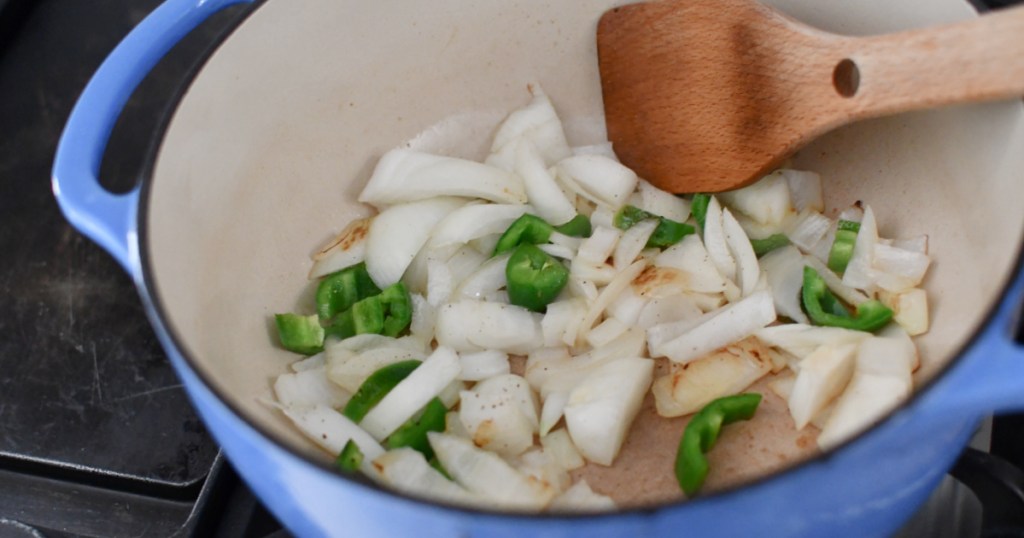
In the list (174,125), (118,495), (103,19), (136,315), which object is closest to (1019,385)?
(174,125)

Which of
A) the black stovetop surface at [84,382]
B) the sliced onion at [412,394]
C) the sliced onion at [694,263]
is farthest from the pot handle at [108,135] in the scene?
the sliced onion at [694,263]

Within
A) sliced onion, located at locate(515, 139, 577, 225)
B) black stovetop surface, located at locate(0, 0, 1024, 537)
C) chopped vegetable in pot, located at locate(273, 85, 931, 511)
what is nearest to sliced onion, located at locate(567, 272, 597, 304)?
chopped vegetable in pot, located at locate(273, 85, 931, 511)

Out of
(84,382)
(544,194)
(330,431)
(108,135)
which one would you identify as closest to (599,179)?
(544,194)

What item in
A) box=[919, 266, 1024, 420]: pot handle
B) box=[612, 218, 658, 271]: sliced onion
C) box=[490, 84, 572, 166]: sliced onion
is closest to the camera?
box=[919, 266, 1024, 420]: pot handle

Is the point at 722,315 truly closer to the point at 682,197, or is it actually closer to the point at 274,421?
the point at 682,197

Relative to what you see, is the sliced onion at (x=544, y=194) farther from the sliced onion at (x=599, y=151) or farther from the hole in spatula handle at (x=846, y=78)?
the hole in spatula handle at (x=846, y=78)

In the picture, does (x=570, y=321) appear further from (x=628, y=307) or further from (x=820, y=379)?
(x=820, y=379)

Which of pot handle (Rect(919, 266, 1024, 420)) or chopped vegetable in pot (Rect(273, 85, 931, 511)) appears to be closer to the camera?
pot handle (Rect(919, 266, 1024, 420))

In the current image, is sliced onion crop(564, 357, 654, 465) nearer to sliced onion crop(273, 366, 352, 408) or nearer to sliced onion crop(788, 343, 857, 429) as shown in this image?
sliced onion crop(788, 343, 857, 429)
